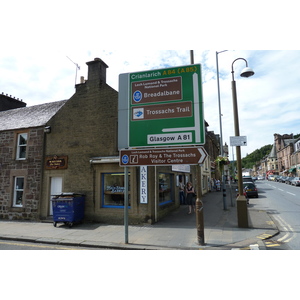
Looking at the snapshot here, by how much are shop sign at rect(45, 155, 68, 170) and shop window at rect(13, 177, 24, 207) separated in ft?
7.45

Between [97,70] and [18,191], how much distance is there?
817cm

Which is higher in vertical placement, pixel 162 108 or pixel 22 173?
pixel 162 108

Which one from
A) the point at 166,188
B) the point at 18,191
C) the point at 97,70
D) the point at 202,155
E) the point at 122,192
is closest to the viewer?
the point at 202,155

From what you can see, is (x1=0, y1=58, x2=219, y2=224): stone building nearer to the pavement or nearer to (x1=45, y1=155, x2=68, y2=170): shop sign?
(x1=45, y1=155, x2=68, y2=170): shop sign

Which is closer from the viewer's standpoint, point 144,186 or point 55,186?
point 144,186

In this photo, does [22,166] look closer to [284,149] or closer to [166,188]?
[166,188]

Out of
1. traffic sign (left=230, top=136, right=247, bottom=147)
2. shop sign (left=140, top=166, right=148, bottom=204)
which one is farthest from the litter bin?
traffic sign (left=230, top=136, right=247, bottom=147)

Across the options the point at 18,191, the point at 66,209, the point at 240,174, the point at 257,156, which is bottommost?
the point at 66,209

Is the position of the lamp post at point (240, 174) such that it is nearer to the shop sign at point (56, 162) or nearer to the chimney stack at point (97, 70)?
the chimney stack at point (97, 70)

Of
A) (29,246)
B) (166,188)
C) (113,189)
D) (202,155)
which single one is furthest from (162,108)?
(29,246)

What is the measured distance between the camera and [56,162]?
11.7 m

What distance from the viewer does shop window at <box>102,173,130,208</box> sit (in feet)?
34.7

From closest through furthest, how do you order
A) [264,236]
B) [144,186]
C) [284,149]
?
[264,236] → [144,186] → [284,149]

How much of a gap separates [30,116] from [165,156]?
1087 centimetres
